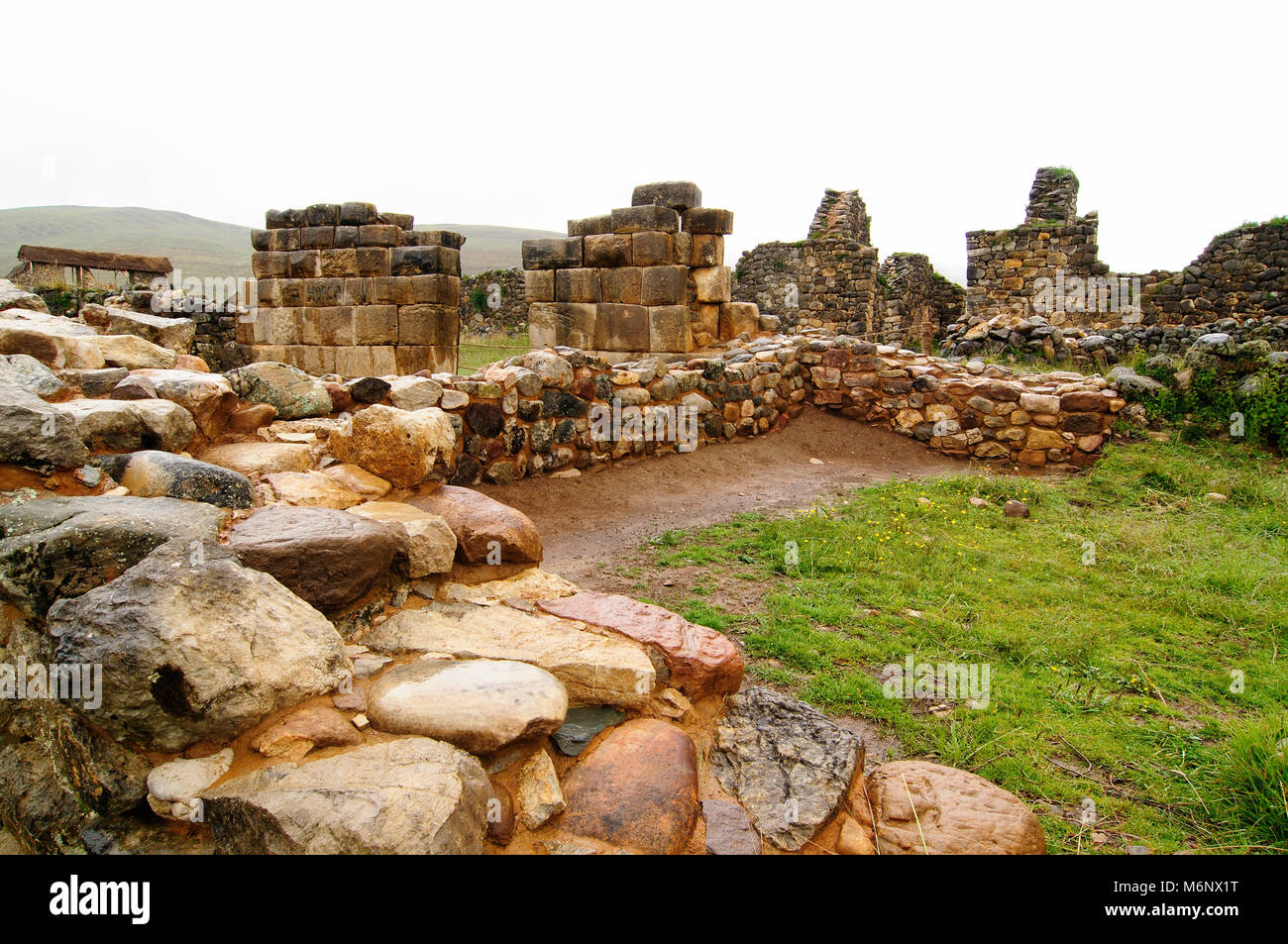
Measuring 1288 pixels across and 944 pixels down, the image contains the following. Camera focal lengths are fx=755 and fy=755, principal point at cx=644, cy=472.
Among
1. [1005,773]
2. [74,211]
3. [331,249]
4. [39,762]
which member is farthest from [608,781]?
[74,211]

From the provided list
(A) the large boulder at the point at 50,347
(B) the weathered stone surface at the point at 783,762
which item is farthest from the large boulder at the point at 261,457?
(B) the weathered stone surface at the point at 783,762

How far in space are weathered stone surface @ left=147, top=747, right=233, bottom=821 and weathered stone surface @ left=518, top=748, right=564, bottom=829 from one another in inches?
31.0

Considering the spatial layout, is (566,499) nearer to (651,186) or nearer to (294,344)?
(651,186)

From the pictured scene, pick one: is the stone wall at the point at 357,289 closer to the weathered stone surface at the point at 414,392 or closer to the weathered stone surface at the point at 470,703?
the weathered stone surface at the point at 414,392

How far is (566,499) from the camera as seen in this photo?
6.68m

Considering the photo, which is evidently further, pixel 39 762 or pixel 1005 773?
pixel 1005 773

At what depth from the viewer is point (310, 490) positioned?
3.32m

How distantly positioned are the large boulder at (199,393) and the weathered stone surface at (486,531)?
43.6 inches

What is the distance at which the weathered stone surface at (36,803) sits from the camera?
217 centimetres

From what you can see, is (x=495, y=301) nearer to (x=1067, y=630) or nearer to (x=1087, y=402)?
(x=1087, y=402)

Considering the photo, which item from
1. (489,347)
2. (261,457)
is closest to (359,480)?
(261,457)

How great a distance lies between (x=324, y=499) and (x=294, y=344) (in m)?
9.26

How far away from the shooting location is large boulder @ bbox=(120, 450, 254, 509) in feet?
9.41

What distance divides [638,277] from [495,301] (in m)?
15.1
